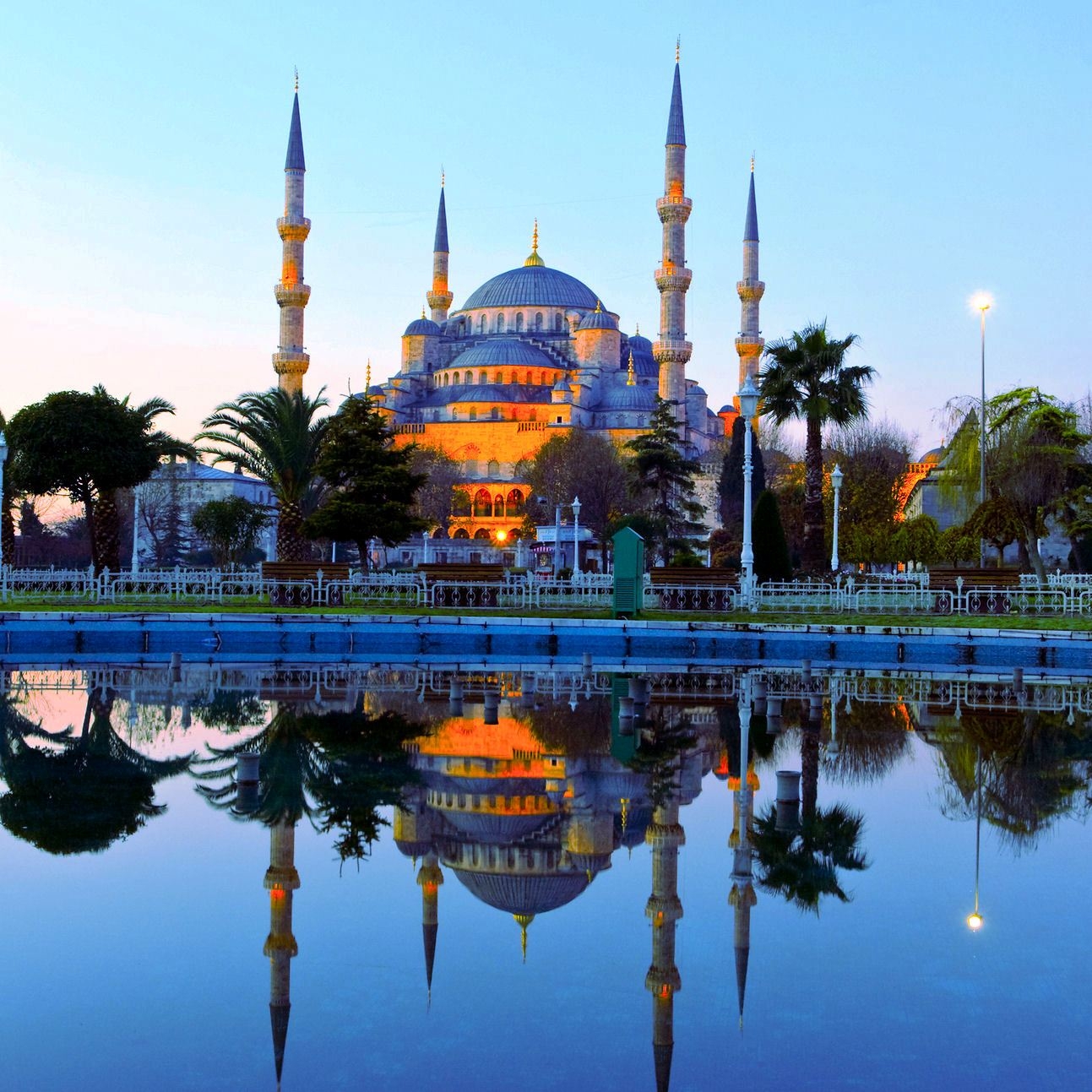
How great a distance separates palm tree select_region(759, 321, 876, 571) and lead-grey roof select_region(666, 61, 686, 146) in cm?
3219

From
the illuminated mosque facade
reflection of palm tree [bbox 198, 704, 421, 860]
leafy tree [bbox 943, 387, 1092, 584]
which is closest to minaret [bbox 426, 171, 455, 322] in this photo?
the illuminated mosque facade

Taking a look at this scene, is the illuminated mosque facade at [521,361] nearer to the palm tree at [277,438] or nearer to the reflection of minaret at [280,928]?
the palm tree at [277,438]

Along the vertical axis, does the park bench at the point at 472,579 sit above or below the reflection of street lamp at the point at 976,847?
above

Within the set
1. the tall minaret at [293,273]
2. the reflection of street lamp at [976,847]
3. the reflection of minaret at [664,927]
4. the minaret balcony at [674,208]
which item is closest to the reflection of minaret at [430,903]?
the reflection of minaret at [664,927]

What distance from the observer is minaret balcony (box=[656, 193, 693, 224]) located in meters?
59.1

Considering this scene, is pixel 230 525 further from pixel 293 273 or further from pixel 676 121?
pixel 676 121

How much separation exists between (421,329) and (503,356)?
7.34 m

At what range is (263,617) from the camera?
2311 cm

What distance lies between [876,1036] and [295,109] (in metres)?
54.6

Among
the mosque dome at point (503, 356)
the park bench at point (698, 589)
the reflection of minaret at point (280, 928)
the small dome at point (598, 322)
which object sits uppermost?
the small dome at point (598, 322)

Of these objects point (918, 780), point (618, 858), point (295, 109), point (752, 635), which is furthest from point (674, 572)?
point (295, 109)

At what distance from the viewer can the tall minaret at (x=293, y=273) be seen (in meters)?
54.5

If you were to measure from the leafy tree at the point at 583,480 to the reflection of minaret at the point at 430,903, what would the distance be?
136 feet

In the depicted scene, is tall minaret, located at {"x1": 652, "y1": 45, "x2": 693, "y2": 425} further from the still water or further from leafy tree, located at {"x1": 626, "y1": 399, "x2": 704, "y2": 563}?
the still water
